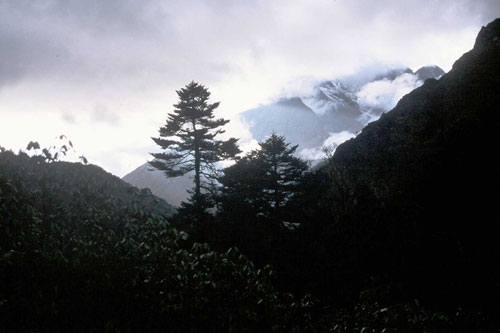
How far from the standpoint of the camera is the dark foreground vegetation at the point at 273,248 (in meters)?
3.90

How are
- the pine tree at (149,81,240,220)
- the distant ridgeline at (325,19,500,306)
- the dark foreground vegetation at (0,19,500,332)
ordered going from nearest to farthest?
1. the dark foreground vegetation at (0,19,500,332)
2. the distant ridgeline at (325,19,500,306)
3. the pine tree at (149,81,240,220)

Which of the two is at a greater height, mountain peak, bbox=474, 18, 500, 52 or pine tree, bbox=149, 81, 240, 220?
mountain peak, bbox=474, 18, 500, 52

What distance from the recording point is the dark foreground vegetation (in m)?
3.90

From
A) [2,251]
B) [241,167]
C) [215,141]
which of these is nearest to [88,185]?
[2,251]

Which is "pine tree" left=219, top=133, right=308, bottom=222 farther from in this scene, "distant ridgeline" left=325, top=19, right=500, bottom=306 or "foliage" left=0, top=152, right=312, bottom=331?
"foliage" left=0, top=152, right=312, bottom=331

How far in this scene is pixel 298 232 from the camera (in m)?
18.6

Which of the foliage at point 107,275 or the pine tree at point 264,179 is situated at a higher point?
the pine tree at point 264,179

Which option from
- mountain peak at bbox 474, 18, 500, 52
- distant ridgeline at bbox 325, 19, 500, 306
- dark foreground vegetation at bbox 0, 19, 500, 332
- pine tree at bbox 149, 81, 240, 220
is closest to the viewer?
dark foreground vegetation at bbox 0, 19, 500, 332

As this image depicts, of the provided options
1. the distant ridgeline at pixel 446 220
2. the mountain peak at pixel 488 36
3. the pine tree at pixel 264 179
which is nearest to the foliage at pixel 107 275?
the distant ridgeline at pixel 446 220

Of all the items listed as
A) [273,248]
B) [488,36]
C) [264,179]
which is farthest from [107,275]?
[488,36]

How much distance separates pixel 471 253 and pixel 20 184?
15633 millimetres

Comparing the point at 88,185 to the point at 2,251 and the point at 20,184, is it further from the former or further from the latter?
the point at 2,251

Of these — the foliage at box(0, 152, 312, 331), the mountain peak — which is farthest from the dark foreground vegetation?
the mountain peak

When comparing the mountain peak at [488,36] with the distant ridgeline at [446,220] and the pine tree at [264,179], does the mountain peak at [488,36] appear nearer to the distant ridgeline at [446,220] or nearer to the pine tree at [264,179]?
the distant ridgeline at [446,220]
